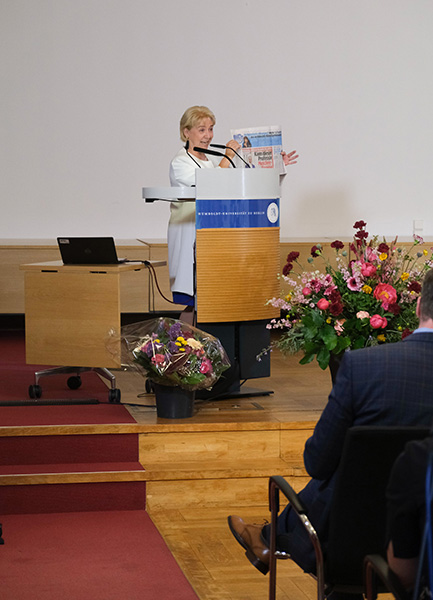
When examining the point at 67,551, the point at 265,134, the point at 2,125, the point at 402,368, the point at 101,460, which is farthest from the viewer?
the point at 2,125

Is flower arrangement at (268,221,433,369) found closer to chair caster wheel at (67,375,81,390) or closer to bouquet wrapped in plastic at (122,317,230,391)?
bouquet wrapped in plastic at (122,317,230,391)

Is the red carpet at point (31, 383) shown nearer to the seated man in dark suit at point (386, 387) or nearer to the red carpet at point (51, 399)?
the red carpet at point (51, 399)

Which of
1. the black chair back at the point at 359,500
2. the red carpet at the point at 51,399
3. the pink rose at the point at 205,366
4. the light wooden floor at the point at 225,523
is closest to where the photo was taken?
the black chair back at the point at 359,500

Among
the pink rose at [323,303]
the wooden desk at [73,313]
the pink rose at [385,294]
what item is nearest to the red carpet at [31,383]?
the wooden desk at [73,313]

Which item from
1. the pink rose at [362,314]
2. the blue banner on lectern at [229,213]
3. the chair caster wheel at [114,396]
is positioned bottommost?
the chair caster wheel at [114,396]

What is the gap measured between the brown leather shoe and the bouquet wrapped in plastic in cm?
134

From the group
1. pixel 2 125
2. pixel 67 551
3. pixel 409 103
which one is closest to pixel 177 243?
pixel 67 551

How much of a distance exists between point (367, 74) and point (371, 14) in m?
0.51

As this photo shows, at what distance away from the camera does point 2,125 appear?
730 cm

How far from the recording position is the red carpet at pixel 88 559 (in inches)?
120

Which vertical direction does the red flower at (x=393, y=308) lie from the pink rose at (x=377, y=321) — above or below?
above

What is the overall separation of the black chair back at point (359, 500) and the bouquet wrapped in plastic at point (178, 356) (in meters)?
1.91

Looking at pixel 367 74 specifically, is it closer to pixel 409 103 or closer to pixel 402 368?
pixel 409 103

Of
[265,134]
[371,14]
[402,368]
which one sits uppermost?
[371,14]
